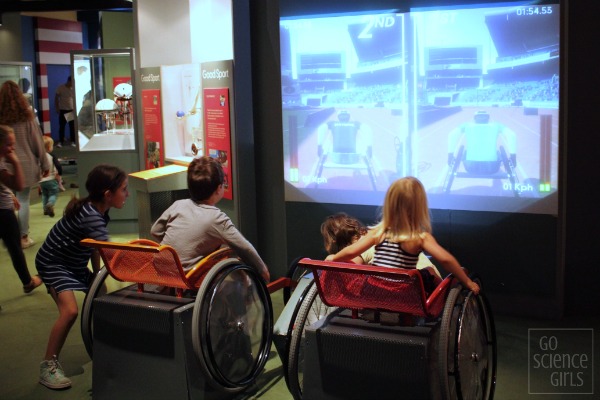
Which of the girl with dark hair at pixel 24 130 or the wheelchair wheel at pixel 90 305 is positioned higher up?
the girl with dark hair at pixel 24 130

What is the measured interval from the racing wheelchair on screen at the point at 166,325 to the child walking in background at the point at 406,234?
790 mm

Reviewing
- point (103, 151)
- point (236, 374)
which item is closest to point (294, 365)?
point (236, 374)

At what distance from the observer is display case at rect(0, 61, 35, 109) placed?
1432cm

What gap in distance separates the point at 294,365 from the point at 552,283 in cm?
242

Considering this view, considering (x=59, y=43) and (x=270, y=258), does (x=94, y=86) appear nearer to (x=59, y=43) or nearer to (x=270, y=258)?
(x=270, y=258)

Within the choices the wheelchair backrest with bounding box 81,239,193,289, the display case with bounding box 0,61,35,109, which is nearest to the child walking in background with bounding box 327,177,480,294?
the wheelchair backrest with bounding box 81,239,193,289

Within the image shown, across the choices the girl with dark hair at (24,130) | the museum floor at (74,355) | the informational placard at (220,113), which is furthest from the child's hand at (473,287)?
the girl with dark hair at (24,130)

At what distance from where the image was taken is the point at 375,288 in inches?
127

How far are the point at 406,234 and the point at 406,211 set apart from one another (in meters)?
0.10

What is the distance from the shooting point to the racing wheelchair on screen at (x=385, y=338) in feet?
10.3

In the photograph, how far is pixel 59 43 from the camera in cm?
1891

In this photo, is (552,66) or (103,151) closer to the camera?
(552,66)

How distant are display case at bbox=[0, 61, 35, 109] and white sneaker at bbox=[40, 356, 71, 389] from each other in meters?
10.8

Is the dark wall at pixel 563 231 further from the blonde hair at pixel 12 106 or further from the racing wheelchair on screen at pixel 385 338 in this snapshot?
the blonde hair at pixel 12 106
